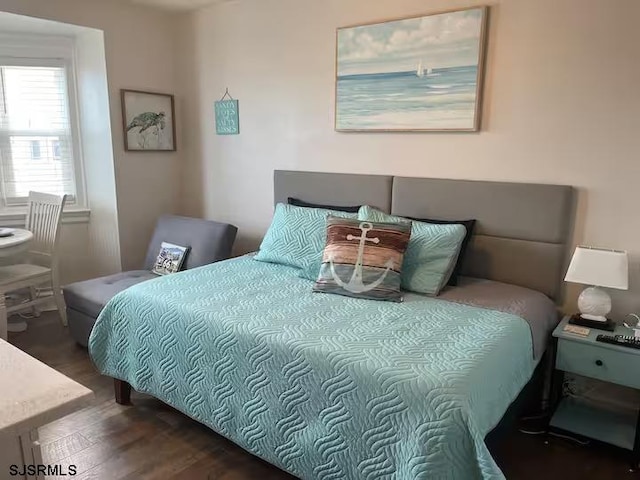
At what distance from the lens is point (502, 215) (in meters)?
2.56

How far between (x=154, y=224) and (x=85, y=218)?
0.56 metres

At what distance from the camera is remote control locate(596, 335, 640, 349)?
2020 millimetres

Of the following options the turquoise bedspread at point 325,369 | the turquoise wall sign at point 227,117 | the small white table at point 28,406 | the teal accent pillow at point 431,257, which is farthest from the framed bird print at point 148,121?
the small white table at point 28,406

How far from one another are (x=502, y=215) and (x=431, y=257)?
488 mm

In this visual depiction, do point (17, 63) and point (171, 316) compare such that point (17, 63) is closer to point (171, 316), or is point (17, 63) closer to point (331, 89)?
point (331, 89)

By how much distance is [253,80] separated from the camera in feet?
11.6

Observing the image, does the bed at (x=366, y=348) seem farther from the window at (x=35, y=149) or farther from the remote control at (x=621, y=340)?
the window at (x=35, y=149)

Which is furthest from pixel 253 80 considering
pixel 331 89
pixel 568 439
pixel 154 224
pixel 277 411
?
pixel 568 439

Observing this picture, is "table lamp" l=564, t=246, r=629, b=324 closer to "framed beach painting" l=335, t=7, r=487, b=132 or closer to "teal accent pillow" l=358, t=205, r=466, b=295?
"teal accent pillow" l=358, t=205, r=466, b=295

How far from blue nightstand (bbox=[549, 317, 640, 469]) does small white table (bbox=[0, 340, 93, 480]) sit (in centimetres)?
197

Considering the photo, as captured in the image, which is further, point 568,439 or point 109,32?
point 109,32

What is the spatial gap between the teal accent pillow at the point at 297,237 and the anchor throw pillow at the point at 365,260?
210mm

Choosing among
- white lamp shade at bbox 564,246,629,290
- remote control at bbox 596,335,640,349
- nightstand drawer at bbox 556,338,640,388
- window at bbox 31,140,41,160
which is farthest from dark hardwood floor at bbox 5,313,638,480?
window at bbox 31,140,41,160

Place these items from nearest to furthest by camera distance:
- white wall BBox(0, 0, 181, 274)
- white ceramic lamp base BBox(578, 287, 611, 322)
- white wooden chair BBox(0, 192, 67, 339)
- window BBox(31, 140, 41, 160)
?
white ceramic lamp base BBox(578, 287, 611, 322) → white wooden chair BBox(0, 192, 67, 339) → white wall BBox(0, 0, 181, 274) → window BBox(31, 140, 41, 160)
